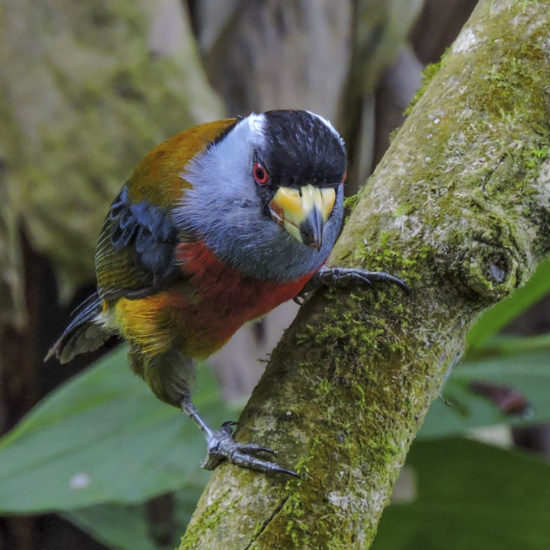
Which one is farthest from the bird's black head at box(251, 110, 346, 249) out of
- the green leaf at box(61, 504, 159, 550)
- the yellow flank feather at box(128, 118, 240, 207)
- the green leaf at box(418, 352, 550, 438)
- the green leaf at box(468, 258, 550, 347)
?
the green leaf at box(61, 504, 159, 550)

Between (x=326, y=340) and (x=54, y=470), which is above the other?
(x=326, y=340)

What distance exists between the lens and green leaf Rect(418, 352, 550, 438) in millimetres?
2662

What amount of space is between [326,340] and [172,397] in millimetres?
762

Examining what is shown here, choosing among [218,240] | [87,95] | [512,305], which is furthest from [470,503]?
[87,95]

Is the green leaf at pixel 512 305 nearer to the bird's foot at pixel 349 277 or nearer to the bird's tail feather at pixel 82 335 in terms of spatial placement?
the bird's foot at pixel 349 277

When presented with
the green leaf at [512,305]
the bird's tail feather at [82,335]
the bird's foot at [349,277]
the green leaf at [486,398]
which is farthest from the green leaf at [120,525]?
the bird's foot at [349,277]

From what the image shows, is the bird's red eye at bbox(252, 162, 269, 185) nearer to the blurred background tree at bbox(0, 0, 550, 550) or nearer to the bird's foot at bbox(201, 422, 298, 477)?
the bird's foot at bbox(201, 422, 298, 477)

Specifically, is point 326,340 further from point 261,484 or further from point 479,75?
point 479,75

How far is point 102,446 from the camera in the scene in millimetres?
2732

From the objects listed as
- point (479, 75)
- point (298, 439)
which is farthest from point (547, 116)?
point (298, 439)

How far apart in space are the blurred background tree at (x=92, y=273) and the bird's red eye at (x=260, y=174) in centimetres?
107

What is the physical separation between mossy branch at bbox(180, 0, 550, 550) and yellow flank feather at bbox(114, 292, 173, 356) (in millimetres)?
501

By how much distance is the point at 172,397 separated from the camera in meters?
2.14

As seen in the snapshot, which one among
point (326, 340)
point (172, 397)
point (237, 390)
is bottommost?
point (237, 390)
